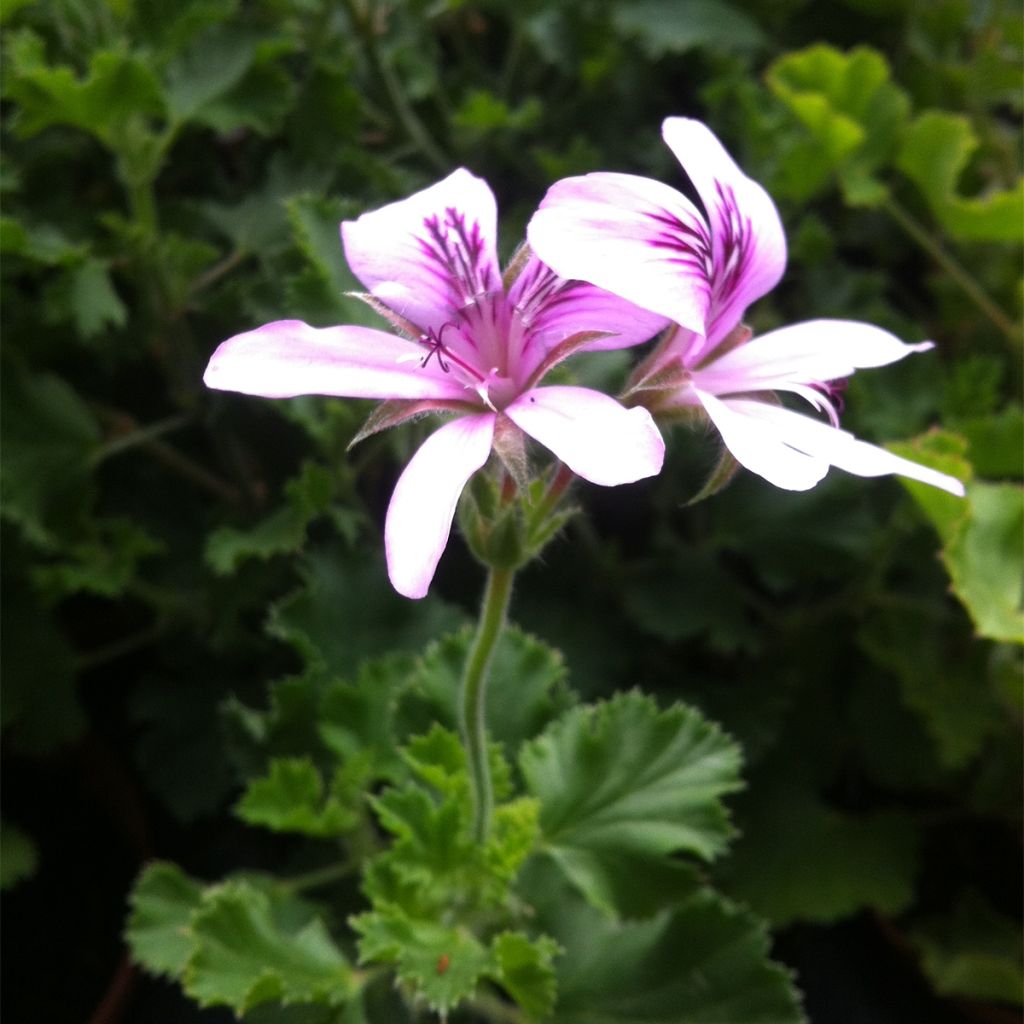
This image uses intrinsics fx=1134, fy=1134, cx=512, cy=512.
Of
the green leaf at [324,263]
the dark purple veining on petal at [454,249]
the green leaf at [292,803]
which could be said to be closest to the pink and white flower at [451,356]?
the dark purple veining on petal at [454,249]

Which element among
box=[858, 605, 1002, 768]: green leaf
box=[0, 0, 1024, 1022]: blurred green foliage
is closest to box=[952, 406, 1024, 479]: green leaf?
box=[0, 0, 1024, 1022]: blurred green foliage

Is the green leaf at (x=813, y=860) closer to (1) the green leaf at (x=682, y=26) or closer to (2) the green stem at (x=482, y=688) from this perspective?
(2) the green stem at (x=482, y=688)

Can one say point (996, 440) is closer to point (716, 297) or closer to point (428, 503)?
point (716, 297)

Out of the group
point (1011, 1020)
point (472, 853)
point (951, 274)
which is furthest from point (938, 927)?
point (951, 274)

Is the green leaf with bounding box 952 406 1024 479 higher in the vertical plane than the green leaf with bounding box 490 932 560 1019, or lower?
higher

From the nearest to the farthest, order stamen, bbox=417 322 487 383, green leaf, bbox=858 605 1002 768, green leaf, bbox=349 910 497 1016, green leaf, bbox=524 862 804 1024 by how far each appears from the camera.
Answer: stamen, bbox=417 322 487 383, green leaf, bbox=349 910 497 1016, green leaf, bbox=524 862 804 1024, green leaf, bbox=858 605 1002 768

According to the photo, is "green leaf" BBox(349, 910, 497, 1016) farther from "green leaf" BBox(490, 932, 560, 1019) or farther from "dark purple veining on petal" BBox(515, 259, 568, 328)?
"dark purple veining on petal" BBox(515, 259, 568, 328)
